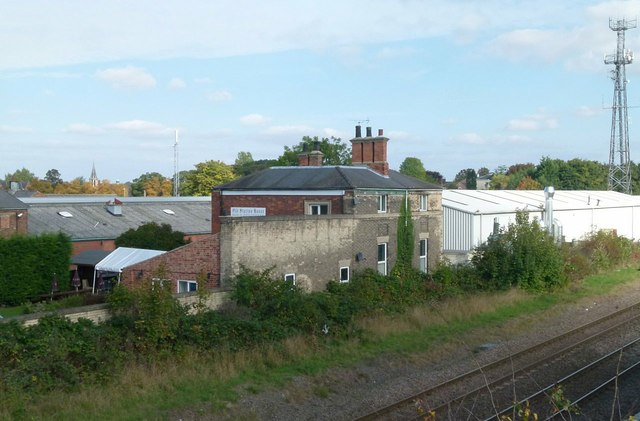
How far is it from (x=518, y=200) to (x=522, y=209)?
6284 mm

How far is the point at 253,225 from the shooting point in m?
20.3

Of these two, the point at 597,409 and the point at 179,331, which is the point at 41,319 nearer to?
the point at 179,331

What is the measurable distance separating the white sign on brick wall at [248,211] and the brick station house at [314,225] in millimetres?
45

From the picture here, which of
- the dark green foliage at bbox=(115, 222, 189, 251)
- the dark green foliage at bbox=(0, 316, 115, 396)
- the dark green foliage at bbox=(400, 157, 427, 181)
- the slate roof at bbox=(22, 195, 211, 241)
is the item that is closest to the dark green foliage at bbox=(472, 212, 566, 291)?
the dark green foliage at bbox=(115, 222, 189, 251)

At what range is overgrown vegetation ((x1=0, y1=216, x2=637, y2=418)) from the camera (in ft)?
44.4

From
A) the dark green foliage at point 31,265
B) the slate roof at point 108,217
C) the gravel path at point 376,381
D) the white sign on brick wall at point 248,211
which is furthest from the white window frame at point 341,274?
the slate roof at point 108,217

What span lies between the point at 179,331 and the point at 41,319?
321 centimetres

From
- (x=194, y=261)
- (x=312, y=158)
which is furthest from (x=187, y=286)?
(x=312, y=158)

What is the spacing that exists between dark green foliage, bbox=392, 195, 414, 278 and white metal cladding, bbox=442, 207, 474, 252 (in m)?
6.35

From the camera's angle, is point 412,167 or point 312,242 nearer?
point 312,242

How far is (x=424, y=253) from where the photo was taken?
2983cm

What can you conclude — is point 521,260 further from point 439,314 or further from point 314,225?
point 314,225

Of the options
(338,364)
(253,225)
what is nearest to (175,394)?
(338,364)

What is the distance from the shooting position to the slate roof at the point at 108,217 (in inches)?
1709
